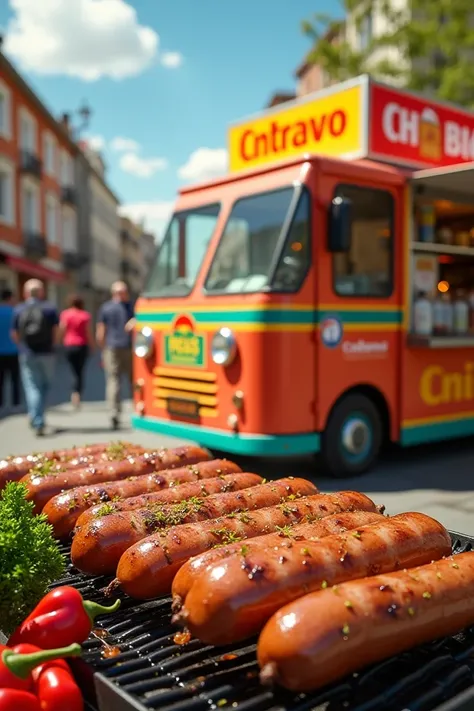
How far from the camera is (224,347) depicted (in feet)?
21.1

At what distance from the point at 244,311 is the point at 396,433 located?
2070 millimetres

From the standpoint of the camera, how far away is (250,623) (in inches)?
82.7

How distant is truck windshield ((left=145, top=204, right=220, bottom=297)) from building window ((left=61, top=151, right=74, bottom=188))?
123 ft

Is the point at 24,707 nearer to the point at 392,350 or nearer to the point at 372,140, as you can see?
the point at 392,350

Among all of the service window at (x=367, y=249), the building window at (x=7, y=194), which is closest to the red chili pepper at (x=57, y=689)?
the service window at (x=367, y=249)

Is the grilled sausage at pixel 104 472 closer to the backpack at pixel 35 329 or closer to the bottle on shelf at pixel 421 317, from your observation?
the bottle on shelf at pixel 421 317

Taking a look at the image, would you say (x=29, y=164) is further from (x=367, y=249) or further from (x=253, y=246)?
(x=367, y=249)

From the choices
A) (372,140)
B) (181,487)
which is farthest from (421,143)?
(181,487)

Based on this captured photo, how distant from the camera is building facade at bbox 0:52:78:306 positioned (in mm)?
30989

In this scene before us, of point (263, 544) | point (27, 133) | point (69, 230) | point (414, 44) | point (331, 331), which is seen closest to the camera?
point (263, 544)

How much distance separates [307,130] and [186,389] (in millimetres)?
3034

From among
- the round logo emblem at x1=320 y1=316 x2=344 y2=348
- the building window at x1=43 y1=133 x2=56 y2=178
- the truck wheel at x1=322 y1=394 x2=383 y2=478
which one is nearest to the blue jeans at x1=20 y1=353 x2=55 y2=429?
the truck wheel at x1=322 y1=394 x2=383 y2=478

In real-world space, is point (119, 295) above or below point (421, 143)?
below

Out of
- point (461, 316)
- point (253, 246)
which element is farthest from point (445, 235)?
point (253, 246)
